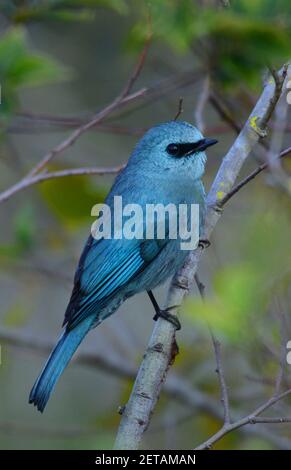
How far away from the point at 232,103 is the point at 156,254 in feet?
5.42

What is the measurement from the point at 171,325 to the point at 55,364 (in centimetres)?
67

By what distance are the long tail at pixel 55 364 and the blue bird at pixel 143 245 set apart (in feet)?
0.04

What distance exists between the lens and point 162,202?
4746mm

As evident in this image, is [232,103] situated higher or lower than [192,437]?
higher

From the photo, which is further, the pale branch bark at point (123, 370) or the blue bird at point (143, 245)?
the pale branch bark at point (123, 370)

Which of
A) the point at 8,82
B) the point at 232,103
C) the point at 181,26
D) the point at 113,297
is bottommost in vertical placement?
the point at 181,26

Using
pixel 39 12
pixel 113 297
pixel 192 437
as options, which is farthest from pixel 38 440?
pixel 39 12

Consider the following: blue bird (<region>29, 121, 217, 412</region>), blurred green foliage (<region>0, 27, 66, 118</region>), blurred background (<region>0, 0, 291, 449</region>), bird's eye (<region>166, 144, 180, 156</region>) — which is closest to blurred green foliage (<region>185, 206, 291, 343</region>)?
blurred background (<region>0, 0, 291, 449</region>)

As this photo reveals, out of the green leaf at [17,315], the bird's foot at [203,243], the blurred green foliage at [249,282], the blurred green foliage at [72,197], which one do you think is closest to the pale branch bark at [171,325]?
the bird's foot at [203,243]

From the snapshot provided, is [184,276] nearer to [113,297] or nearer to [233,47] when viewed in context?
[113,297]

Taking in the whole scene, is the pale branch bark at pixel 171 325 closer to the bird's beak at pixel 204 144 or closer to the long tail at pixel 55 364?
the bird's beak at pixel 204 144

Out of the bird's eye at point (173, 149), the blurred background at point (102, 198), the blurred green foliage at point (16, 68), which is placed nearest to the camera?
the blurred background at point (102, 198)

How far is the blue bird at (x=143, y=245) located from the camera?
4.60m

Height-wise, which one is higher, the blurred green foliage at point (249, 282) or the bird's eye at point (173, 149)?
the bird's eye at point (173, 149)
